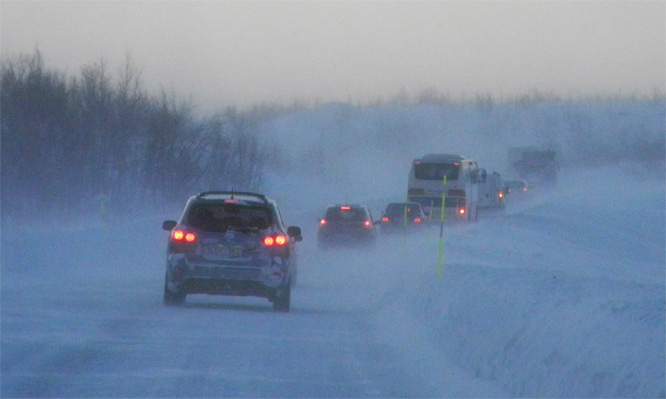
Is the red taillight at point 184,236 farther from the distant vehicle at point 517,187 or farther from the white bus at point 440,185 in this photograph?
the distant vehicle at point 517,187

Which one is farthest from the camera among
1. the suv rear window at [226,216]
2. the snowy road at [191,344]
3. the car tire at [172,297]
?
the car tire at [172,297]

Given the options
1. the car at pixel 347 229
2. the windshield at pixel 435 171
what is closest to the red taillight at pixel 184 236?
the car at pixel 347 229

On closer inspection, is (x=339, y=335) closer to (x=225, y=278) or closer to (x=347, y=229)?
(x=225, y=278)

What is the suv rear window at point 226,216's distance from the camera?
15.7 m

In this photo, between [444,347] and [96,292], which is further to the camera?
[96,292]

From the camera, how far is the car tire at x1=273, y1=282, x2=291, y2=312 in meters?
15.7

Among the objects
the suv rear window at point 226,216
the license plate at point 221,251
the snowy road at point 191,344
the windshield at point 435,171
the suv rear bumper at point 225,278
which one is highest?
the windshield at point 435,171

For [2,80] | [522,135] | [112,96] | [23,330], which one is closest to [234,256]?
[23,330]

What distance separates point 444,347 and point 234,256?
15.2 ft

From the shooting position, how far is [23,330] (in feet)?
41.8

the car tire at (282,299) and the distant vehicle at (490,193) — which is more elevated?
the distant vehicle at (490,193)

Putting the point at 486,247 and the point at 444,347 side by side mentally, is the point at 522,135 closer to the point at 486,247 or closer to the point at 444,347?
the point at 486,247

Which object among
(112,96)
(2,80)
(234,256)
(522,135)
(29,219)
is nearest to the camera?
(234,256)

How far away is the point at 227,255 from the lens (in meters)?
15.5
